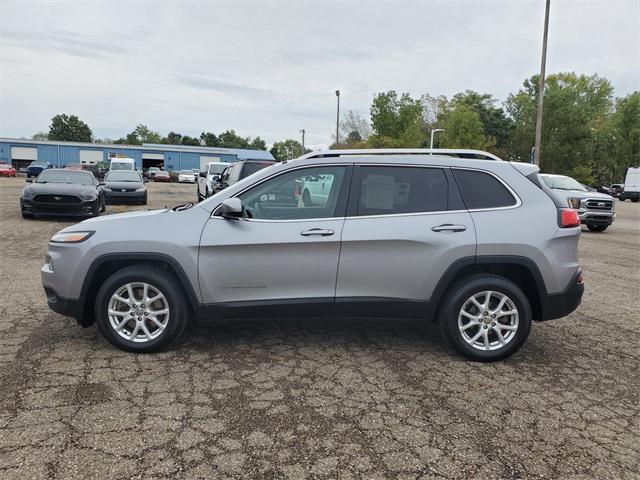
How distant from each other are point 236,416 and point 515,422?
1829 mm

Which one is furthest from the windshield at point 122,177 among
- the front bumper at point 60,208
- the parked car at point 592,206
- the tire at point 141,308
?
the tire at point 141,308

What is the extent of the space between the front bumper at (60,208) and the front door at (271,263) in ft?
32.8

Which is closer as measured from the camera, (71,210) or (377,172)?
(377,172)

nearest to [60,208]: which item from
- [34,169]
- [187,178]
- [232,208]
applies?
[232,208]

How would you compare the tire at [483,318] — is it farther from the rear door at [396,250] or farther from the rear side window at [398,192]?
the rear side window at [398,192]

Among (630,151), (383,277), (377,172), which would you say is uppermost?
(630,151)

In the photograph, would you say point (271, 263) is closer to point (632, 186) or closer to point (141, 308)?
point (141, 308)

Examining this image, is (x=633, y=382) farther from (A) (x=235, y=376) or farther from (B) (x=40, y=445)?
(B) (x=40, y=445)

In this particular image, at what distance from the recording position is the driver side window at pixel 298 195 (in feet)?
13.7

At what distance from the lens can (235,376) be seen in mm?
3797

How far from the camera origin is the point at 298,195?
4227 millimetres

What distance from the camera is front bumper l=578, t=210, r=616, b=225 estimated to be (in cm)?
1564

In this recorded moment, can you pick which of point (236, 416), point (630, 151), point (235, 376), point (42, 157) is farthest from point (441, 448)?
point (42, 157)

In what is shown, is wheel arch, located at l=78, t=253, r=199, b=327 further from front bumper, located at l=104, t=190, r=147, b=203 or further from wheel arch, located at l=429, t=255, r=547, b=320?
front bumper, located at l=104, t=190, r=147, b=203
